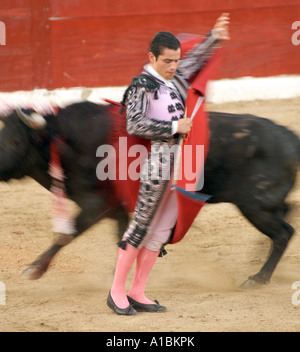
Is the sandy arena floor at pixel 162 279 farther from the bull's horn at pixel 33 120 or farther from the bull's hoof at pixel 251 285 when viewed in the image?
the bull's horn at pixel 33 120

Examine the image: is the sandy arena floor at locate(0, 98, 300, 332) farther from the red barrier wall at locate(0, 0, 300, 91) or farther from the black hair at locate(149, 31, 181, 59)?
the red barrier wall at locate(0, 0, 300, 91)

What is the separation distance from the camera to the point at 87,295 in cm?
346

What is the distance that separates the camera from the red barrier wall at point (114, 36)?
7.17 m

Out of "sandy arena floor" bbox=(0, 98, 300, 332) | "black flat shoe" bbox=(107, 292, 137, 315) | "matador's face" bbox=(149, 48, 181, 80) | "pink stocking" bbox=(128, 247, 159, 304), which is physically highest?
"matador's face" bbox=(149, 48, 181, 80)

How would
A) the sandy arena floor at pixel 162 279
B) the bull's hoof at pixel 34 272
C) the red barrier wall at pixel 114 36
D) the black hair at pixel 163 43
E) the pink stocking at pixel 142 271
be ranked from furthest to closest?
the red barrier wall at pixel 114 36, the bull's hoof at pixel 34 272, the pink stocking at pixel 142 271, the sandy arena floor at pixel 162 279, the black hair at pixel 163 43

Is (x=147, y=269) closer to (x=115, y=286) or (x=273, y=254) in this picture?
(x=115, y=286)

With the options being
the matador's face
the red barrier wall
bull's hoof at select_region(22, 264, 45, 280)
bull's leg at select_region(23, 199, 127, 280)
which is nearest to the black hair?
the matador's face

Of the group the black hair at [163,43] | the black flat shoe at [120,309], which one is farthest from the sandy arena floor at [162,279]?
the black hair at [163,43]

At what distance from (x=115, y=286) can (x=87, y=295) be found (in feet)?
1.28

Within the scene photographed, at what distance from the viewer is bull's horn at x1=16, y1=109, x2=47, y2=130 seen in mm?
3445

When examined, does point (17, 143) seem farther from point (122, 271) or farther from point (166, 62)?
point (166, 62)

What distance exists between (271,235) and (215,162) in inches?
18.7

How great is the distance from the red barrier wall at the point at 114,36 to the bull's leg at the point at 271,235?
163 inches

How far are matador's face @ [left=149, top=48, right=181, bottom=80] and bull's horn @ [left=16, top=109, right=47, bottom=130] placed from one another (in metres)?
0.77
